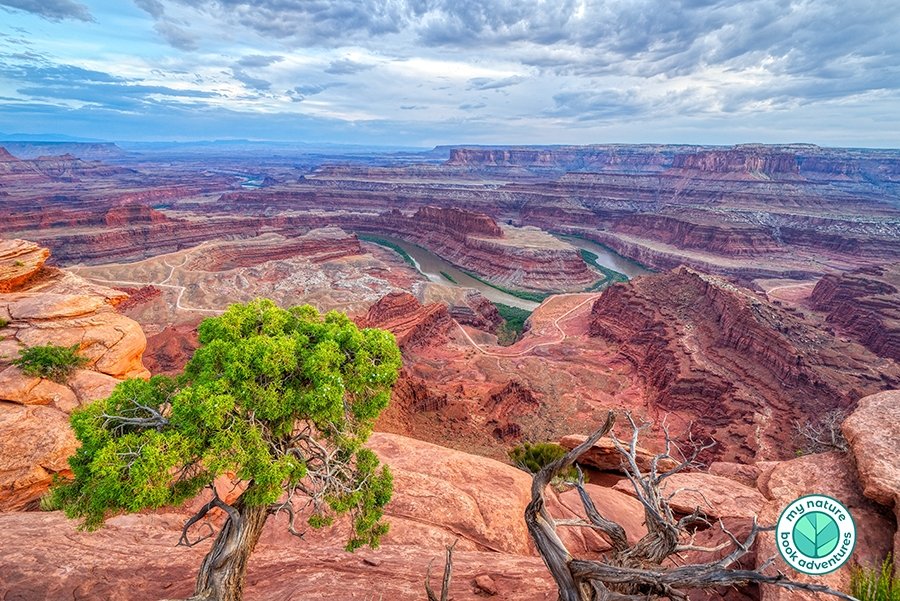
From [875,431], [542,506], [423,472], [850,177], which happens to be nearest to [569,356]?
[423,472]

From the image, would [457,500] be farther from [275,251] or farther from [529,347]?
[275,251]

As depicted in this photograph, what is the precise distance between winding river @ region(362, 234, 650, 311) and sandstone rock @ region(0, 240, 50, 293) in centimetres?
6154

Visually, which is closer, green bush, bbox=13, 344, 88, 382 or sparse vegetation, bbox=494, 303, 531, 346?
green bush, bbox=13, 344, 88, 382

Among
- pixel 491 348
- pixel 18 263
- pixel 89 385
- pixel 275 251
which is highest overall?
pixel 18 263

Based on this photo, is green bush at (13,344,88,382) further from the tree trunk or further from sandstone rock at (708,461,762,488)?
sandstone rock at (708,461,762,488)

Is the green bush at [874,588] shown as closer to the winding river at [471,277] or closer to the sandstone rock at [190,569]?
the sandstone rock at [190,569]

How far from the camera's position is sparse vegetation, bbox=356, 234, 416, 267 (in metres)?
100

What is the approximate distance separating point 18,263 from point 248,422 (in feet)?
83.2

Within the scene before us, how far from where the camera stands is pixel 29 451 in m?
13.9

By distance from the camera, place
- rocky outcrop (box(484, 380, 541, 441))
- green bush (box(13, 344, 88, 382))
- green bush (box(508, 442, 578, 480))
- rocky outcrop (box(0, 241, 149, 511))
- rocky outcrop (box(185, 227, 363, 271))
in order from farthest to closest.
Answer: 1. rocky outcrop (box(185, 227, 363, 271))
2. rocky outcrop (box(484, 380, 541, 441))
3. green bush (box(508, 442, 578, 480))
4. green bush (box(13, 344, 88, 382))
5. rocky outcrop (box(0, 241, 149, 511))

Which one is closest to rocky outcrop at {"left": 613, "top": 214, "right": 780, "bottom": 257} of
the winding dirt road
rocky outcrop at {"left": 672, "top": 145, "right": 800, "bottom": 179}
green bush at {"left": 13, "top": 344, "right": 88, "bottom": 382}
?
the winding dirt road

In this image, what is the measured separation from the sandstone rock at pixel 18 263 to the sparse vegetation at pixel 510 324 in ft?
148

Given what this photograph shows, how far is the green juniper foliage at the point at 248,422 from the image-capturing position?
655cm

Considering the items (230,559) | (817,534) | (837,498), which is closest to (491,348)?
(837,498)
